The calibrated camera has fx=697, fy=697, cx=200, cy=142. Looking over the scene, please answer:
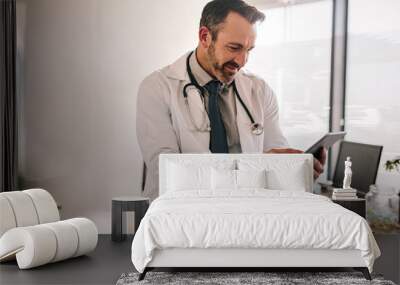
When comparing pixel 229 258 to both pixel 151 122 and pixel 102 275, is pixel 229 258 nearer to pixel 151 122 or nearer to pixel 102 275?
pixel 102 275

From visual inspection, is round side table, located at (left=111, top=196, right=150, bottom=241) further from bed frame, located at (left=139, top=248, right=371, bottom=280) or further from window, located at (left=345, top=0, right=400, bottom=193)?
window, located at (left=345, top=0, right=400, bottom=193)

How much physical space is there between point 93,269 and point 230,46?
8.74 ft

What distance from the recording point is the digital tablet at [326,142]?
688cm

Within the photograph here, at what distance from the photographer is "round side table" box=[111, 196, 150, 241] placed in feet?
21.5

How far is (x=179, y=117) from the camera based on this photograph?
6.79 meters

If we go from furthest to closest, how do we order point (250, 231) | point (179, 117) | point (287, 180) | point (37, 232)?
point (179, 117) < point (287, 180) < point (37, 232) < point (250, 231)

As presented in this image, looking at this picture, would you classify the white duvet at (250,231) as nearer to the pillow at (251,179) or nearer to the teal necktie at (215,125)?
the pillow at (251,179)

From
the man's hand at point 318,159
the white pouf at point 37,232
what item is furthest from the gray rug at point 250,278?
the man's hand at point 318,159

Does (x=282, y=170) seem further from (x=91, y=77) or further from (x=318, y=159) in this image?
(x=91, y=77)

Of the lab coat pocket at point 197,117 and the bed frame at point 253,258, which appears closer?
the bed frame at point 253,258

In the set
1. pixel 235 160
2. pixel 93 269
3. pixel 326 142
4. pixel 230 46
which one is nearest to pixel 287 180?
pixel 235 160

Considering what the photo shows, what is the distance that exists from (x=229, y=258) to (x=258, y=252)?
211 millimetres

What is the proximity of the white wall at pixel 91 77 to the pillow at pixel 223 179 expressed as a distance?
1.04 m

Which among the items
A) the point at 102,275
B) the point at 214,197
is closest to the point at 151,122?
the point at 214,197
